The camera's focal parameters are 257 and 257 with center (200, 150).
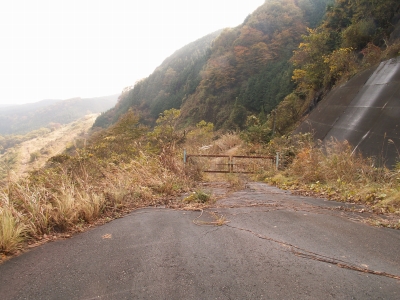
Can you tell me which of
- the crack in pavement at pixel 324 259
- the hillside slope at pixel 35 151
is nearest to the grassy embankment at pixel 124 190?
the hillside slope at pixel 35 151

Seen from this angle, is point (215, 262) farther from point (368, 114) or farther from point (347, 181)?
point (368, 114)

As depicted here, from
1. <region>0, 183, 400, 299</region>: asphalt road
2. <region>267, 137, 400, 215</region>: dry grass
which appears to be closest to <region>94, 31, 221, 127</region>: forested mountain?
<region>267, 137, 400, 215</region>: dry grass

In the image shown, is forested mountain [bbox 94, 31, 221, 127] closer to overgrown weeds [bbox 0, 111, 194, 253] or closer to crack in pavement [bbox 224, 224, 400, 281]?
overgrown weeds [bbox 0, 111, 194, 253]

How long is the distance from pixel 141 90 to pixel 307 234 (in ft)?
259

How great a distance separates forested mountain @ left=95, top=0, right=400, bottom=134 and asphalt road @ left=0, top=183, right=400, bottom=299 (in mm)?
10925

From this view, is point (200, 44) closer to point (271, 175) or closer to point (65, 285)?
point (271, 175)

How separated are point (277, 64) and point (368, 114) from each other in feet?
113

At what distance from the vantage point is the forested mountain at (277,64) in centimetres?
1359

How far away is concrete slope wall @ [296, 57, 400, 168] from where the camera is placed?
7.40 metres

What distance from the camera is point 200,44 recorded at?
8894 centimetres

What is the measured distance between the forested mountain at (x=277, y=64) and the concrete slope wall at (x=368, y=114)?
124 cm

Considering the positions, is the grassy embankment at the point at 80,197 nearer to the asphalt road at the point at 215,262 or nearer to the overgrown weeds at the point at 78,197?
the overgrown weeds at the point at 78,197

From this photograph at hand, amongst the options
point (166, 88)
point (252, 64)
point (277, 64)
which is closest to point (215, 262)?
point (277, 64)

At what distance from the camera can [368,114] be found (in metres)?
8.92
